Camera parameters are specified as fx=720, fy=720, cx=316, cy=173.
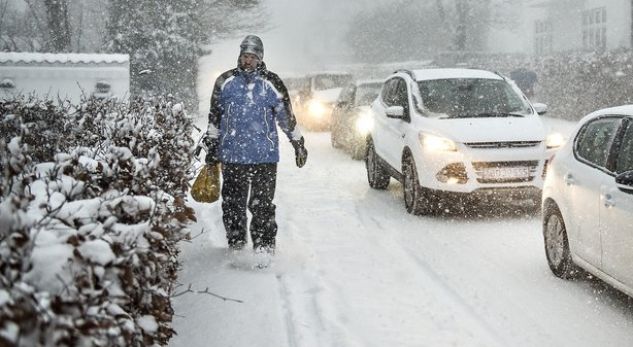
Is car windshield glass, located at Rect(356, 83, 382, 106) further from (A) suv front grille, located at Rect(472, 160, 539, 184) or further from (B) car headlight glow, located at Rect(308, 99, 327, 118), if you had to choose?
(A) suv front grille, located at Rect(472, 160, 539, 184)

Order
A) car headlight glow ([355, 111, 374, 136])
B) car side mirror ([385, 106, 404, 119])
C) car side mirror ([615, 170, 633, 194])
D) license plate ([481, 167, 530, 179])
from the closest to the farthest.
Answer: car side mirror ([615, 170, 633, 194]), license plate ([481, 167, 530, 179]), car side mirror ([385, 106, 404, 119]), car headlight glow ([355, 111, 374, 136])

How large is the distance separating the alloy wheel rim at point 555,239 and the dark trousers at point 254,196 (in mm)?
2396

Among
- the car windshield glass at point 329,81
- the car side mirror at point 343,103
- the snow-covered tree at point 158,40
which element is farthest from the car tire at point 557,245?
the snow-covered tree at point 158,40

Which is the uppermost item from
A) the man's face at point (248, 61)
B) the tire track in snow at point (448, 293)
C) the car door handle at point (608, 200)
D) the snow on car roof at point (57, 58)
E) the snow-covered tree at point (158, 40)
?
the snow-covered tree at point (158, 40)

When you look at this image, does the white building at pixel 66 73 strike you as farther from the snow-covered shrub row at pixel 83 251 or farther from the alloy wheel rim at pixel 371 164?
the snow-covered shrub row at pixel 83 251

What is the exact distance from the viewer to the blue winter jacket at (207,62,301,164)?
6.14 metres

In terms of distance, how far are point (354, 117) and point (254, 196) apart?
28.7 ft

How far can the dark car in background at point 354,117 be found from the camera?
1432cm

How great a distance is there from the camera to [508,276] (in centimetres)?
611

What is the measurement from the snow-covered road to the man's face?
168 centimetres

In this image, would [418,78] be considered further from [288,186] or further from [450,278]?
[450,278]

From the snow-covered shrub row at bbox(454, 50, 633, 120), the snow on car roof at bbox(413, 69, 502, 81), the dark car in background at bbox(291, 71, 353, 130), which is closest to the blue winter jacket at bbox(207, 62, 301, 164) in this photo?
the snow on car roof at bbox(413, 69, 502, 81)

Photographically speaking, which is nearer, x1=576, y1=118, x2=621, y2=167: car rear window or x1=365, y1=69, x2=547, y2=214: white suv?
x1=576, y1=118, x2=621, y2=167: car rear window

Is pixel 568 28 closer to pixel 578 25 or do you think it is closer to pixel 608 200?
pixel 578 25
